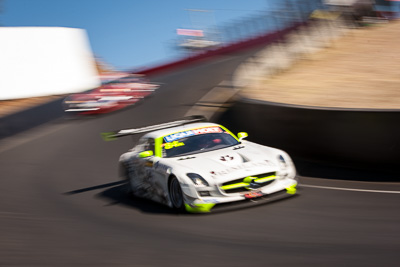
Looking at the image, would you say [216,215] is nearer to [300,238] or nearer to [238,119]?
[300,238]

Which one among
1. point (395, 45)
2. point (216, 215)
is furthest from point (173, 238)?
point (395, 45)

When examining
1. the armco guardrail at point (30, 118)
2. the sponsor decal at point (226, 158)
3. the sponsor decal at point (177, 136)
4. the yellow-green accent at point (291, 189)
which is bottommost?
the armco guardrail at point (30, 118)

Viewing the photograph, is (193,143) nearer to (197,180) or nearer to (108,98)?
(197,180)

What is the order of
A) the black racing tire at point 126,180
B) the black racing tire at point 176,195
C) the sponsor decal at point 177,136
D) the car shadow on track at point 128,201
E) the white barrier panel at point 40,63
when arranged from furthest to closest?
the white barrier panel at point 40,63
the black racing tire at point 126,180
the sponsor decal at point 177,136
the car shadow on track at point 128,201
the black racing tire at point 176,195

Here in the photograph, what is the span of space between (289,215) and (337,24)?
22.1 metres

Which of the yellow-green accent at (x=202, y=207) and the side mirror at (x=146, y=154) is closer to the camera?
the yellow-green accent at (x=202, y=207)

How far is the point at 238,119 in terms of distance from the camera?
15469 mm

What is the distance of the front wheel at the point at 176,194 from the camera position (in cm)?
919

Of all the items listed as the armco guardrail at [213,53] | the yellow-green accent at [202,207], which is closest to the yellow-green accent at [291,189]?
the yellow-green accent at [202,207]

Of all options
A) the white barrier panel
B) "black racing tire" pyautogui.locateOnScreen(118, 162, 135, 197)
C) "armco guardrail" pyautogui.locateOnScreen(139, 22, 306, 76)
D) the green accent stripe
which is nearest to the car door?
"black racing tire" pyautogui.locateOnScreen(118, 162, 135, 197)

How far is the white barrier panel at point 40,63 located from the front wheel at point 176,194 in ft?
55.3

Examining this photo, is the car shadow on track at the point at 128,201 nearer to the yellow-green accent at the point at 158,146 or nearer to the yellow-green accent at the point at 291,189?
the yellow-green accent at the point at 158,146

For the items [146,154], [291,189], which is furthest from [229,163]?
[146,154]

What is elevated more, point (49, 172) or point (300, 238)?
point (300, 238)
